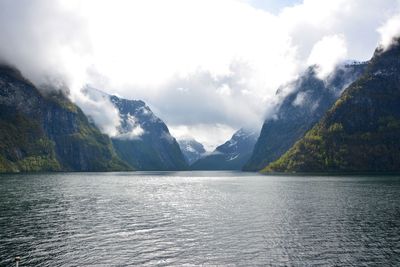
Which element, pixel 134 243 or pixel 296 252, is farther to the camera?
pixel 134 243

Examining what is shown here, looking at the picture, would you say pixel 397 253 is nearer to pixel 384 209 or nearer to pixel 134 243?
pixel 134 243

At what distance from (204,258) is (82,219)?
4286cm

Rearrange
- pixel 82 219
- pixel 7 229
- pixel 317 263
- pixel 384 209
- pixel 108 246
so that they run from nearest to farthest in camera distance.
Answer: pixel 317 263 < pixel 108 246 < pixel 7 229 < pixel 82 219 < pixel 384 209

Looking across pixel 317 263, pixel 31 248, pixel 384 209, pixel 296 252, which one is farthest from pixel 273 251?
pixel 384 209

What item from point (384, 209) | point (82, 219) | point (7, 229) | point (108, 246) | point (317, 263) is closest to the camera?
point (317, 263)

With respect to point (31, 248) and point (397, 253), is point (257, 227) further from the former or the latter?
point (31, 248)

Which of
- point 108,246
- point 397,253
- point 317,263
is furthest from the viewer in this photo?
point 108,246

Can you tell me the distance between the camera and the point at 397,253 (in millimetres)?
54906

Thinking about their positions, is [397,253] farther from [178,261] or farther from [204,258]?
[178,261]

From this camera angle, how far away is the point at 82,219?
85438 millimetres

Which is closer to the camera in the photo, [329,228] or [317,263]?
[317,263]

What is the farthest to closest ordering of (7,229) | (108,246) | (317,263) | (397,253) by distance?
(7,229) → (108,246) → (397,253) → (317,263)

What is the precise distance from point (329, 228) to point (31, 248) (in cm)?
5492

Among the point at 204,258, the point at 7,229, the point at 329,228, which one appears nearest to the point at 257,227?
the point at 329,228
